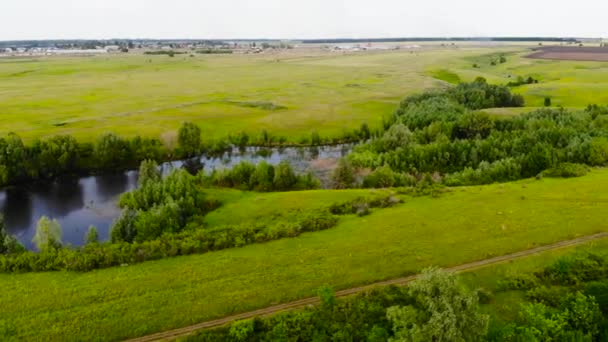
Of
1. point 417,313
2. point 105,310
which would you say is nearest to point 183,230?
point 105,310

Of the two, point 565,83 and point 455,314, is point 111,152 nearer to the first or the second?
point 455,314

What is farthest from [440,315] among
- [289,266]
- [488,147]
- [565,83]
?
[565,83]

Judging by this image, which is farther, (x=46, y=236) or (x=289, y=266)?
(x=46, y=236)

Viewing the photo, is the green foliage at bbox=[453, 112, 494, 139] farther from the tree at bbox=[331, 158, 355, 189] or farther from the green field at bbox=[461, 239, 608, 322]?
the green field at bbox=[461, 239, 608, 322]

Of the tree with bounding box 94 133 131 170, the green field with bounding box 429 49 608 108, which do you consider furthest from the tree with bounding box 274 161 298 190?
the green field with bounding box 429 49 608 108

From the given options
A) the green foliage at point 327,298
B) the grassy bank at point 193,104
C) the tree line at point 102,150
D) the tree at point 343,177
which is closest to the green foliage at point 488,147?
the tree at point 343,177

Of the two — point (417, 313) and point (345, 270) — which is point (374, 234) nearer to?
point (345, 270)

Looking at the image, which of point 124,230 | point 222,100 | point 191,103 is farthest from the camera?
point 222,100
